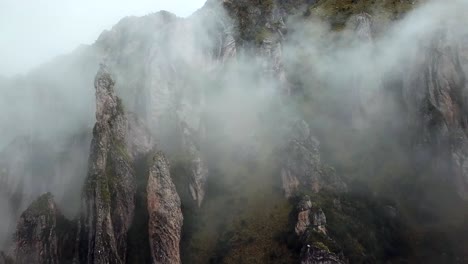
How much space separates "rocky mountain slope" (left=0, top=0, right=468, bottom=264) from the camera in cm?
14138

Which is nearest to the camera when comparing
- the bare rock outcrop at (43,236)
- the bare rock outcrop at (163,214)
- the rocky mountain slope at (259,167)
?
the bare rock outcrop at (163,214)

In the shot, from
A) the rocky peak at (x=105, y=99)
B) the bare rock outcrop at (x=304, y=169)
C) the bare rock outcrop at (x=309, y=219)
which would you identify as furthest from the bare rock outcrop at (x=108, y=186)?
the bare rock outcrop at (x=309, y=219)

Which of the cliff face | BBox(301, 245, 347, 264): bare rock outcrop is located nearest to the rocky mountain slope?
BBox(301, 245, 347, 264): bare rock outcrop

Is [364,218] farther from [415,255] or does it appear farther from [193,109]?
[193,109]

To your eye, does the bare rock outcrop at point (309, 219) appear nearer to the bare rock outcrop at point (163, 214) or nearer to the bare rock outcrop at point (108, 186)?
the bare rock outcrop at point (163, 214)

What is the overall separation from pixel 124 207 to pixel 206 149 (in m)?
45.3

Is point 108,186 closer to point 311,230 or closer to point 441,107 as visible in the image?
point 311,230

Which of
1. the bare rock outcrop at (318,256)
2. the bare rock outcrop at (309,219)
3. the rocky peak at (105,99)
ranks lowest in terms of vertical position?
the bare rock outcrop at (318,256)

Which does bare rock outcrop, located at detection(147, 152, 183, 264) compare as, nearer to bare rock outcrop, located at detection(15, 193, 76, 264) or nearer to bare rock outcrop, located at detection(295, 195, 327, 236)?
bare rock outcrop, located at detection(15, 193, 76, 264)

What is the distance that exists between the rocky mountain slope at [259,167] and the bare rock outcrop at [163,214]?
43cm

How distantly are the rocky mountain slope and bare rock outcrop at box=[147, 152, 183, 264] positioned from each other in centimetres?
43

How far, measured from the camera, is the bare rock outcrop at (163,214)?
13875cm

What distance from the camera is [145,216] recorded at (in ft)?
490

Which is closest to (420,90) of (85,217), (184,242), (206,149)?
(206,149)
